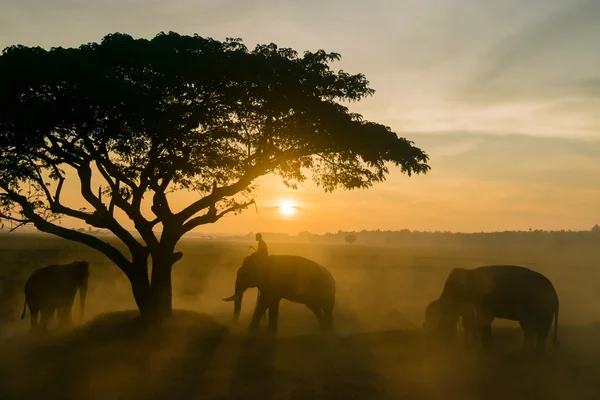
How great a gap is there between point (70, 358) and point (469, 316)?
34.8 feet

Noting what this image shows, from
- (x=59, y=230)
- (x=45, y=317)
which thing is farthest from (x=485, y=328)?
(x=45, y=317)

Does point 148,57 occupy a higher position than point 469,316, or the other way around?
point 148,57

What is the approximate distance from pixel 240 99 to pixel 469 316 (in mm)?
9440

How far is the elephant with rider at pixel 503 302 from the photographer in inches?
567

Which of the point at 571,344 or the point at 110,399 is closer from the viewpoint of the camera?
the point at 110,399

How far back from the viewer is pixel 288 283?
58.7 feet

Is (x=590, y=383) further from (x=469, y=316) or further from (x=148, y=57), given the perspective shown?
(x=148, y=57)

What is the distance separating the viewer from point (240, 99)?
650 inches

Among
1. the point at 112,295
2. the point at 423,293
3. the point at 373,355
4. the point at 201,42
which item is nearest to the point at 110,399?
the point at 373,355

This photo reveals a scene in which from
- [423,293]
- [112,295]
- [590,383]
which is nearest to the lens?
[590,383]

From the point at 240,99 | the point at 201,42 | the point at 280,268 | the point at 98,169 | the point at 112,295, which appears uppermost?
the point at 201,42

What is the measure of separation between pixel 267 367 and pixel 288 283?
587 cm

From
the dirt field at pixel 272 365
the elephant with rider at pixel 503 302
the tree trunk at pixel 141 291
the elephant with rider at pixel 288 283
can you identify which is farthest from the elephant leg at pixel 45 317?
the elephant with rider at pixel 503 302

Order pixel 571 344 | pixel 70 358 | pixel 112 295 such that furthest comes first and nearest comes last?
pixel 112 295 → pixel 571 344 → pixel 70 358
